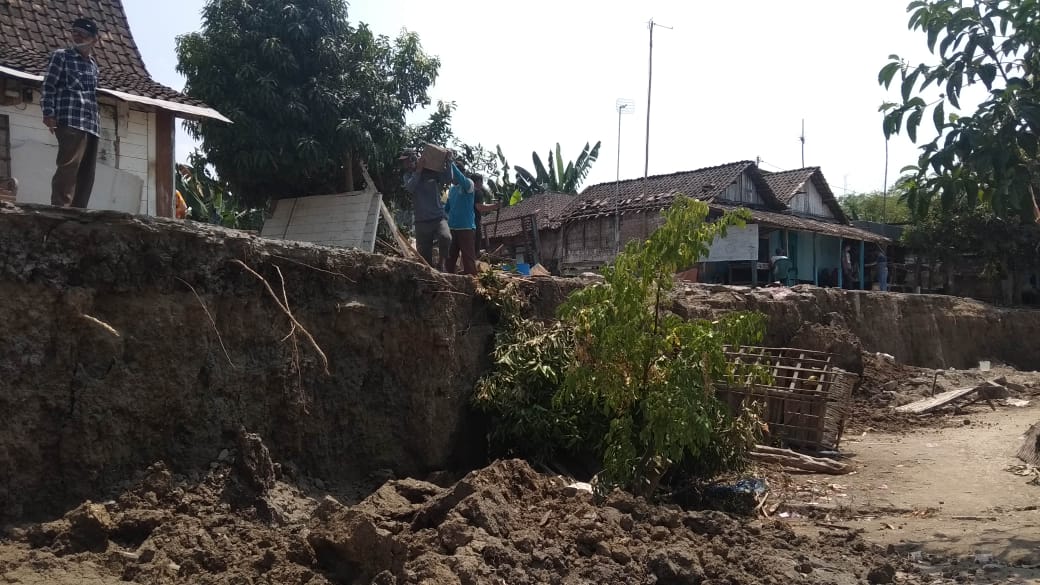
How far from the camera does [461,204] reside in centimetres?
914

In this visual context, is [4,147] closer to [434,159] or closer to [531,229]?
[434,159]

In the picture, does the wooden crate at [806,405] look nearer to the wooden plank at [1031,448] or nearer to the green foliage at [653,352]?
the wooden plank at [1031,448]

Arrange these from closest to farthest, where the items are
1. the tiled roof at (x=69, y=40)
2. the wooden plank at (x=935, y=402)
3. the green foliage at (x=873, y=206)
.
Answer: the tiled roof at (x=69, y=40) → the wooden plank at (x=935, y=402) → the green foliage at (x=873, y=206)

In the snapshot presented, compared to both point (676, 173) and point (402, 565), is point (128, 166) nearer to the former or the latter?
point (402, 565)

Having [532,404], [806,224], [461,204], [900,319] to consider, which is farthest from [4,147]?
[806,224]

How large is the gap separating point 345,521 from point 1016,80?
16.2 feet

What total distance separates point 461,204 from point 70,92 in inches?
153

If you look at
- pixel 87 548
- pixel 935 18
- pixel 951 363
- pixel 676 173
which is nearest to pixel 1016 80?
pixel 935 18

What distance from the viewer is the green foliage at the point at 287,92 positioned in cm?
1323

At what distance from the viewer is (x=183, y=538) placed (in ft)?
16.2

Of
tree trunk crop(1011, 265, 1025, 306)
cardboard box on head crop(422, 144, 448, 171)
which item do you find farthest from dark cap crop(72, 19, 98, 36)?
tree trunk crop(1011, 265, 1025, 306)

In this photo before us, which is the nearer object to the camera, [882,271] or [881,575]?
Answer: [881,575]

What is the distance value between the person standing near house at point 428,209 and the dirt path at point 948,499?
424cm

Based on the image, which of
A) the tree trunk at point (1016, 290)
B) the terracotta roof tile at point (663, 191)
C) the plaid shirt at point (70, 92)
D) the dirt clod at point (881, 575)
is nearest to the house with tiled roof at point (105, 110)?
the plaid shirt at point (70, 92)
